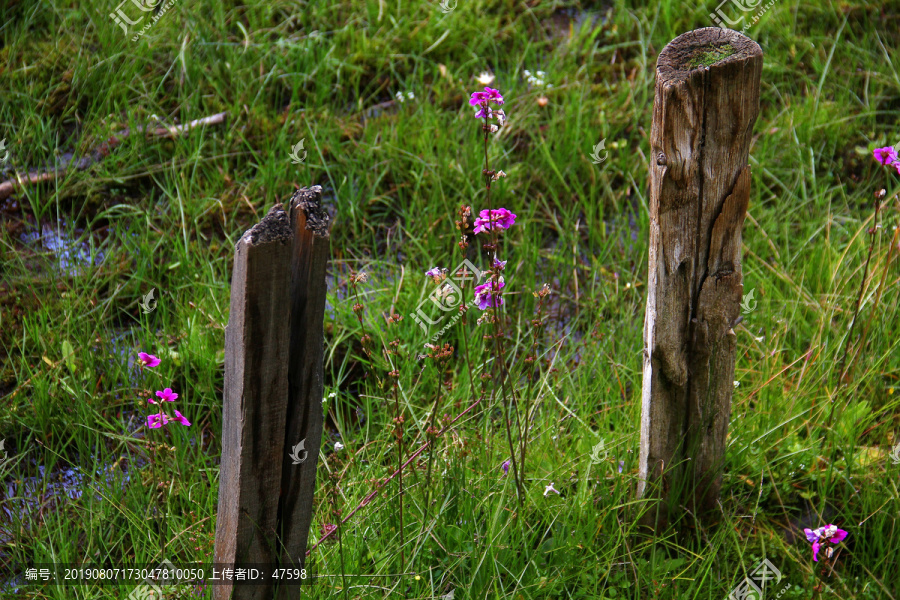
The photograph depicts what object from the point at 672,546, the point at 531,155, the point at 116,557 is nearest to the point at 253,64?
the point at 531,155

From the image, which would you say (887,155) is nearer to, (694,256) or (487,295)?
(694,256)

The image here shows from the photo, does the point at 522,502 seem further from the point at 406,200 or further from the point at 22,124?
the point at 22,124

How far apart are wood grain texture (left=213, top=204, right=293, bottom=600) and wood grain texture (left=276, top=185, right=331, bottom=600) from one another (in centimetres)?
3

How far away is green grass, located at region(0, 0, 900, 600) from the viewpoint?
2.52 metres

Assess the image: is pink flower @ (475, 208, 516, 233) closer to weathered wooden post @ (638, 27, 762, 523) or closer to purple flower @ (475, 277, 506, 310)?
purple flower @ (475, 277, 506, 310)

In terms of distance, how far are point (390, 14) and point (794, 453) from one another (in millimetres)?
3720

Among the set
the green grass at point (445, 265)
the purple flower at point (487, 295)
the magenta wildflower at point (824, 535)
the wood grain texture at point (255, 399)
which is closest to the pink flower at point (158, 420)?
the green grass at point (445, 265)

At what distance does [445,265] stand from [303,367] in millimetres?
2136

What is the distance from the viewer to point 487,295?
93.8 inches

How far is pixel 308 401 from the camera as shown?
1747mm

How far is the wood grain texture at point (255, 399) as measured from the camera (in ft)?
5.07

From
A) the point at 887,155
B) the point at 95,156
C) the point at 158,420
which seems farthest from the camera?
the point at 95,156

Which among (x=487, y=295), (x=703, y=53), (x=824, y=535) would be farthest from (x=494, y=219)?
(x=824, y=535)

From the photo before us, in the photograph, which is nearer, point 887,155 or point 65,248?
point 887,155
